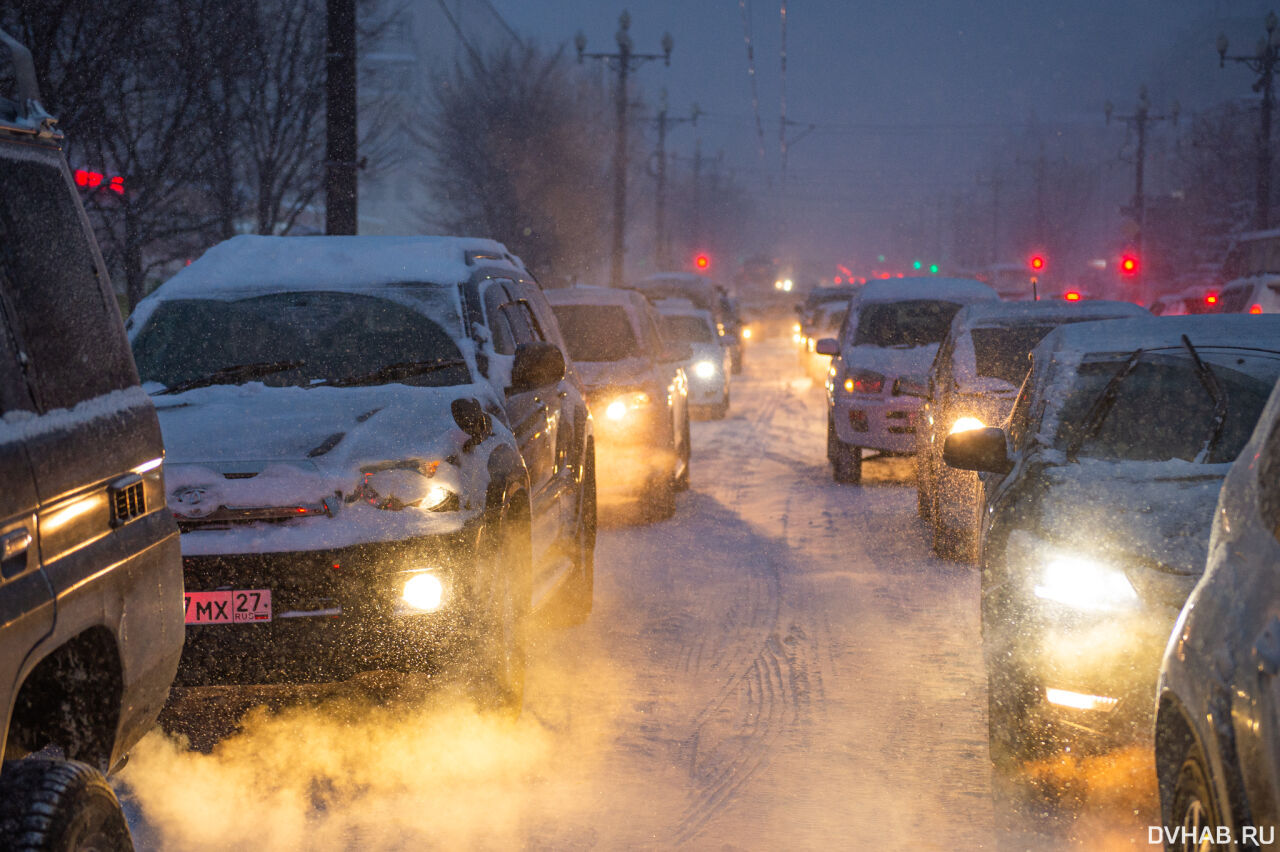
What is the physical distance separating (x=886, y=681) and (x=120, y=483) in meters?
4.15

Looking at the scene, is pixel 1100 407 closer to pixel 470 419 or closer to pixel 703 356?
pixel 470 419

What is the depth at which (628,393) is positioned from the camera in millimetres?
11266

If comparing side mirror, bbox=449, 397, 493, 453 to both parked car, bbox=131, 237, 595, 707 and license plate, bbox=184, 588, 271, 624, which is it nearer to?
parked car, bbox=131, 237, 595, 707

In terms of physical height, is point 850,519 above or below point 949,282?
below

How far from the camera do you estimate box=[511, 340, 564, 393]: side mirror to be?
21.4 ft

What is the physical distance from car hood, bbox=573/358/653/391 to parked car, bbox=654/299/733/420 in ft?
28.0

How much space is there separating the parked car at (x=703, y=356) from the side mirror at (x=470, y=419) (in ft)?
47.1

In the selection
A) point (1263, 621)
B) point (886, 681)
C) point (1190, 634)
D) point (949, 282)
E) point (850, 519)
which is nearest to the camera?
point (1263, 621)

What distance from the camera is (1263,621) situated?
2.85 metres

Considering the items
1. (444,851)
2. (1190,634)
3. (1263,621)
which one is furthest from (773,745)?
(1263,621)

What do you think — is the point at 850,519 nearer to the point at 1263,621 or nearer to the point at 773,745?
the point at 773,745

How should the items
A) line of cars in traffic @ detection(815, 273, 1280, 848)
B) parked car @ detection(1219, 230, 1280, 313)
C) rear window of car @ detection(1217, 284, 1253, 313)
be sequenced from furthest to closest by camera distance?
rear window of car @ detection(1217, 284, 1253, 313)
parked car @ detection(1219, 230, 1280, 313)
line of cars in traffic @ detection(815, 273, 1280, 848)

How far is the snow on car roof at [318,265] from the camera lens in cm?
671

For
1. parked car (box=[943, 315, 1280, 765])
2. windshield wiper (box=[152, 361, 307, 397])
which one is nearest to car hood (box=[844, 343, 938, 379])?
parked car (box=[943, 315, 1280, 765])
